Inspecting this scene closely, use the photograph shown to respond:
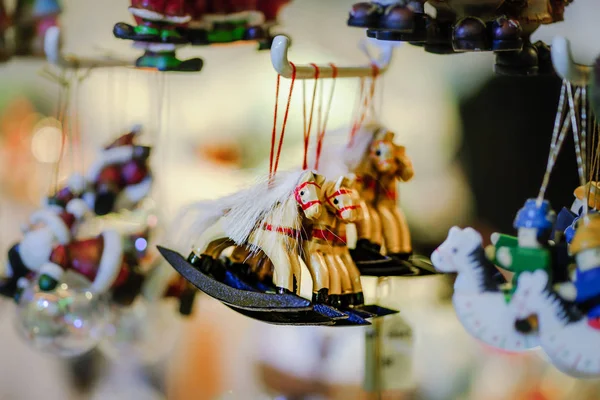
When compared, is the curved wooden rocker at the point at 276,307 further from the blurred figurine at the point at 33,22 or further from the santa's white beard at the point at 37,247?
the blurred figurine at the point at 33,22

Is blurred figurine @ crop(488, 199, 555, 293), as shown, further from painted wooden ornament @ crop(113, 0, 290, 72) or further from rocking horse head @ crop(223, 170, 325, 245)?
painted wooden ornament @ crop(113, 0, 290, 72)

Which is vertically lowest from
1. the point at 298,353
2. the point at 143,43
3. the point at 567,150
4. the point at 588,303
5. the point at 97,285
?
the point at 298,353

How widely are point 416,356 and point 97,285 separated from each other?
61 cm

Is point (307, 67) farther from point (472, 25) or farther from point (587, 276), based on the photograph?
point (587, 276)

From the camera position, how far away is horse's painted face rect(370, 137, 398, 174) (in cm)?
93

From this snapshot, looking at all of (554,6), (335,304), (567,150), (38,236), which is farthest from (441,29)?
(38,236)

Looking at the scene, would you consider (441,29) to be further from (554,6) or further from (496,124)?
(496,124)

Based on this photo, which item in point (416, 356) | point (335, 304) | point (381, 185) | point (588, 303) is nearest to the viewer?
point (588, 303)

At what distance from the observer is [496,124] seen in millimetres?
1354

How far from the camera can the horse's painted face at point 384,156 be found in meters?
0.93

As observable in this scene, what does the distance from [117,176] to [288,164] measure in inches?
14.7

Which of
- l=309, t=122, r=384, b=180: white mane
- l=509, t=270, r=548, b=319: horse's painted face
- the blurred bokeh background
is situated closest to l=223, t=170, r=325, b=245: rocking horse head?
l=309, t=122, r=384, b=180: white mane

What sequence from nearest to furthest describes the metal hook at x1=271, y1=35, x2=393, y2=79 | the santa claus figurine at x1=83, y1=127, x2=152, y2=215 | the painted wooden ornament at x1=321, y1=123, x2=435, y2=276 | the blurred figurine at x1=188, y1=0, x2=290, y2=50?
the metal hook at x1=271, y1=35, x2=393, y2=79 → the painted wooden ornament at x1=321, y1=123, x2=435, y2=276 → the blurred figurine at x1=188, y1=0, x2=290, y2=50 → the santa claus figurine at x1=83, y1=127, x2=152, y2=215

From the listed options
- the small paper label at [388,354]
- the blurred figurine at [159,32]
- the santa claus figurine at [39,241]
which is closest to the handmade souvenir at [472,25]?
A: the blurred figurine at [159,32]
